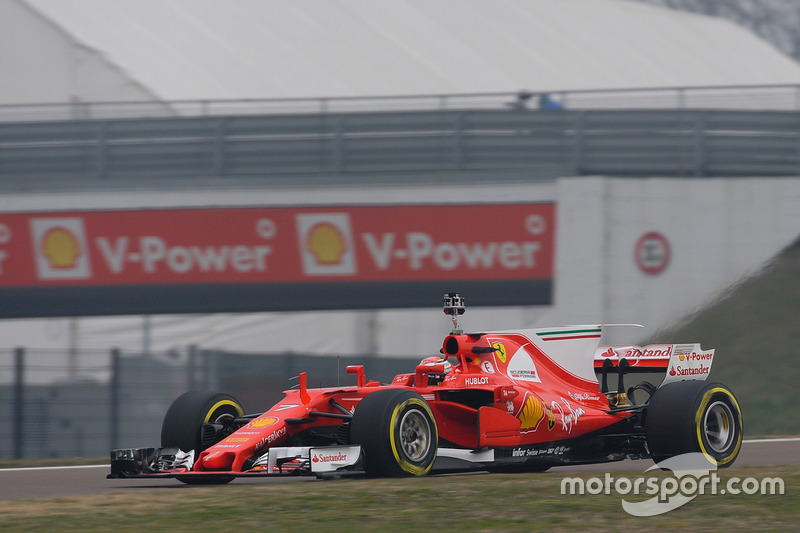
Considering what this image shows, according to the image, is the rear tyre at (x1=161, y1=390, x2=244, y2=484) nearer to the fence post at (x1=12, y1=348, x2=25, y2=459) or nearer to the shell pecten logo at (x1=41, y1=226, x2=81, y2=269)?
the fence post at (x1=12, y1=348, x2=25, y2=459)

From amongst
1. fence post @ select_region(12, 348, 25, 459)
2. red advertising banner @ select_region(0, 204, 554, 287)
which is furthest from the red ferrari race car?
red advertising banner @ select_region(0, 204, 554, 287)

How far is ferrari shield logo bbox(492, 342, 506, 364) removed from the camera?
35.5ft

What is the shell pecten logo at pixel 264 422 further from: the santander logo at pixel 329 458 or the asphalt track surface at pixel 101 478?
the santander logo at pixel 329 458

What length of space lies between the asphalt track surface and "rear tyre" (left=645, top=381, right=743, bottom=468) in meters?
0.54

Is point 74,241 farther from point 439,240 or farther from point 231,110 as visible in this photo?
point 439,240

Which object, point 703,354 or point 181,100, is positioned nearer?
point 703,354

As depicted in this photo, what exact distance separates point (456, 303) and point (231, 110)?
1424 centimetres

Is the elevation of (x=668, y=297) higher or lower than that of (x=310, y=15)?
lower

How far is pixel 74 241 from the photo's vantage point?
22.5 metres

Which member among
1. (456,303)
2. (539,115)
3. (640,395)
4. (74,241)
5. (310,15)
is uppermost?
(310,15)

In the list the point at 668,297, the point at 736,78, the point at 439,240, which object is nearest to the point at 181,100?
the point at 439,240

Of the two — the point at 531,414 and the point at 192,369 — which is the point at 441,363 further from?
the point at 192,369

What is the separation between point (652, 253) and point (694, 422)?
12601mm

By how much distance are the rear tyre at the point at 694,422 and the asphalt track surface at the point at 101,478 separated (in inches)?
21.3
